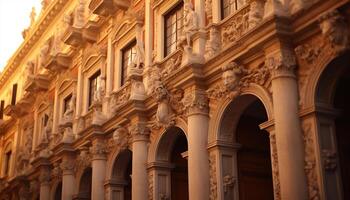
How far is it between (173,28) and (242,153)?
4.63 metres

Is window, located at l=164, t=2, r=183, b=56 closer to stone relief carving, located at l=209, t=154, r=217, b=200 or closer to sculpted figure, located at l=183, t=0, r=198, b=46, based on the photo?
sculpted figure, located at l=183, t=0, r=198, b=46

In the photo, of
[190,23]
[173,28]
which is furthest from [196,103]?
[173,28]

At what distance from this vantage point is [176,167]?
16.1 meters

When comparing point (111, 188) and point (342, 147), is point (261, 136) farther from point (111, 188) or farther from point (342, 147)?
point (111, 188)

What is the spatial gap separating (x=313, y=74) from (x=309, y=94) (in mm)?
401

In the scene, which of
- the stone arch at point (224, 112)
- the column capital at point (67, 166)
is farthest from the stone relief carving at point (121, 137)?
the stone arch at point (224, 112)

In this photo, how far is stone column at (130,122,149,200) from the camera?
51.1ft

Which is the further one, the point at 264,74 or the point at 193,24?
the point at 193,24

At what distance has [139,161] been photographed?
15.8 m

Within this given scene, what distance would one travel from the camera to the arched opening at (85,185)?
19.8m

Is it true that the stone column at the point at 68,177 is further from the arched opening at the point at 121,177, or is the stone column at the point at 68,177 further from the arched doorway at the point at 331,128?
the arched doorway at the point at 331,128

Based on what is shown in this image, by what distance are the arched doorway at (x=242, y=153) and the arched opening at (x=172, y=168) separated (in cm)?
197

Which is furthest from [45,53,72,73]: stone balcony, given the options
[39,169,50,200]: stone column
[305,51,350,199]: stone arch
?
[305,51,350,199]: stone arch

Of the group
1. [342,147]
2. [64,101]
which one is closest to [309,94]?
[342,147]
